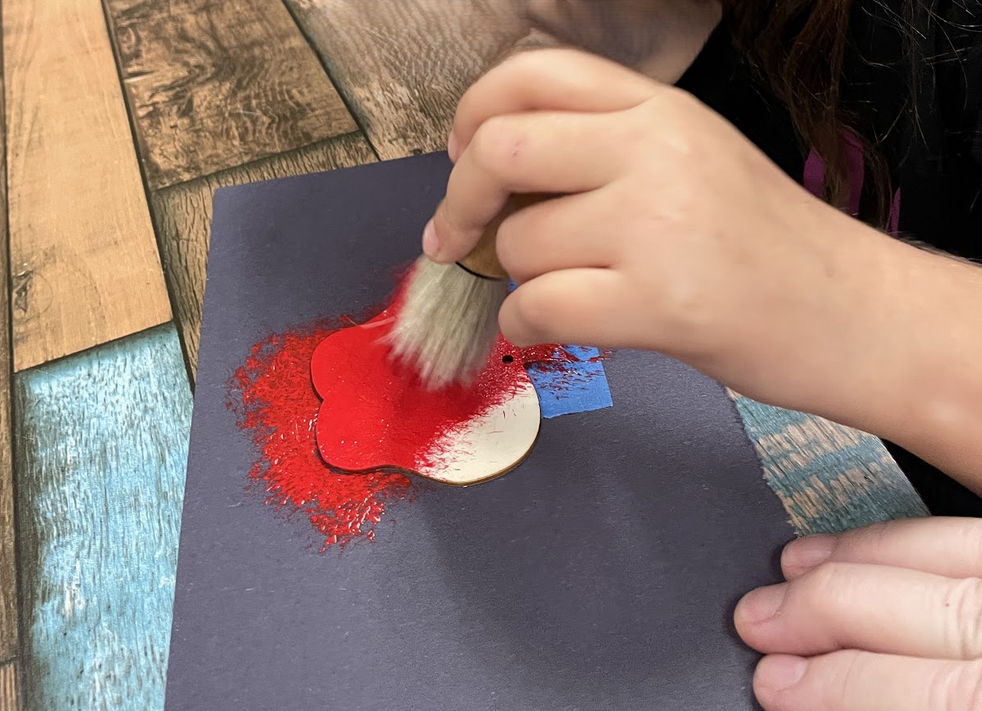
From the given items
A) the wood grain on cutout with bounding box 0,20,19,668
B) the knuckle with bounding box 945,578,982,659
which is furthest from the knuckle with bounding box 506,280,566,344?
the wood grain on cutout with bounding box 0,20,19,668

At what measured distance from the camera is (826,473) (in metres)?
0.46

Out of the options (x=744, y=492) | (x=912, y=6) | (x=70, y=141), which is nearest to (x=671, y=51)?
(x=912, y=6)

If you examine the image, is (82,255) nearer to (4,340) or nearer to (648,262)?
(4,340)

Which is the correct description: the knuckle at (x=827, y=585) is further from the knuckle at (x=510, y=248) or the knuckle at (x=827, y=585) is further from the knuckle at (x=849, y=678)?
the knuckle at (x=510, y=248)

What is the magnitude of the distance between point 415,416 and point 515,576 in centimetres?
12

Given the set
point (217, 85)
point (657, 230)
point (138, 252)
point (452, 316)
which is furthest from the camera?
point (217, 85)

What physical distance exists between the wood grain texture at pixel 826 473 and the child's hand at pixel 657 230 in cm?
12

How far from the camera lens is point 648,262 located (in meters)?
0.32

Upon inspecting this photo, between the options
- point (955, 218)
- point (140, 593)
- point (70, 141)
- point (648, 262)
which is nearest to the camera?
point (648, 262)

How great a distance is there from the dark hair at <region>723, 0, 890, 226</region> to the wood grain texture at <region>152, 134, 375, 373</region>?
0.32m

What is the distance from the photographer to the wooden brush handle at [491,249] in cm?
36

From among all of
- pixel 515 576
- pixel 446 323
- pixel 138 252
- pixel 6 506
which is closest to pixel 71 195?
pixel 138 252

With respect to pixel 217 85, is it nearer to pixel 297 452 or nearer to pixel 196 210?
pixel 196 210

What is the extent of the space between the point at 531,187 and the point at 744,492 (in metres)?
0.23
